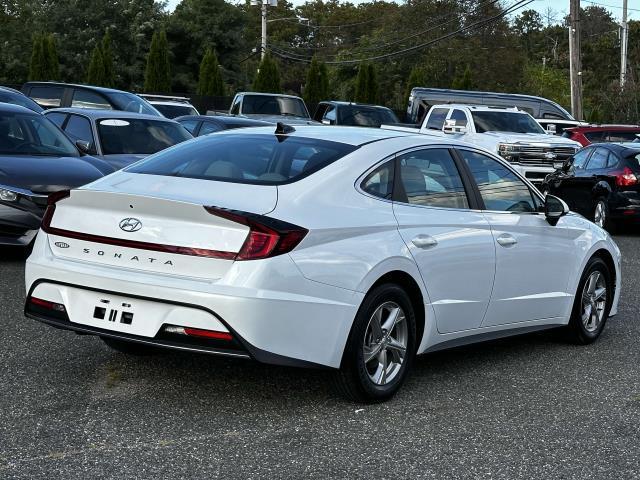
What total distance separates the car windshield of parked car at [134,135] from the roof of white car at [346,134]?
24.3 feet

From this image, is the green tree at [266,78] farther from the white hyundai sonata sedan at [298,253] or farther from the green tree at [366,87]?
the white hyundai sonata sedan at [298,253]

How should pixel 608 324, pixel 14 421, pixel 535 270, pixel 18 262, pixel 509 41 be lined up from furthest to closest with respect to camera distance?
1. pixel 509 41
2. pixel 18 262
3. pixel 608 324
4. pixel 535 270
5. pixel 14 421

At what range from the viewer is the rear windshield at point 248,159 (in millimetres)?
6191

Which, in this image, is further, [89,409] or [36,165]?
[36,165]

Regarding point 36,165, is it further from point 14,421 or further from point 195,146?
point 14,421

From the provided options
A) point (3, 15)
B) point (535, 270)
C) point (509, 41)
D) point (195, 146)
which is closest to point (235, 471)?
point (195, 146)

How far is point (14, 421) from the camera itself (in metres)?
5.57

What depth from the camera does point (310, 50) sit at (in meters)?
104

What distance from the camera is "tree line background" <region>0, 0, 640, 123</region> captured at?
46.3 metres

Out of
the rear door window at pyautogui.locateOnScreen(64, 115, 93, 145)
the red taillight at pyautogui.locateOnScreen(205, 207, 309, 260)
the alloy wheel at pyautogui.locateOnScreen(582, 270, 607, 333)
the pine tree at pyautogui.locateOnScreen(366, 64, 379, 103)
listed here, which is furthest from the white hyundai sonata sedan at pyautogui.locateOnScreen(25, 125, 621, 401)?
the pine tree at pyautogui.locateOnScreen(366, 64, 379, 103)

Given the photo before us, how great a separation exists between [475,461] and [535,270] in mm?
2545

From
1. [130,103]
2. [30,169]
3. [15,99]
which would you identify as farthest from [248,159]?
[130,103]

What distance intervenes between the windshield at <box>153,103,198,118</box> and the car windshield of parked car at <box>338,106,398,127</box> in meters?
3.67

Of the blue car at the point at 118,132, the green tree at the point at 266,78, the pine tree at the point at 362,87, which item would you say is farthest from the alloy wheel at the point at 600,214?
the pine tree at the point at 362,87
